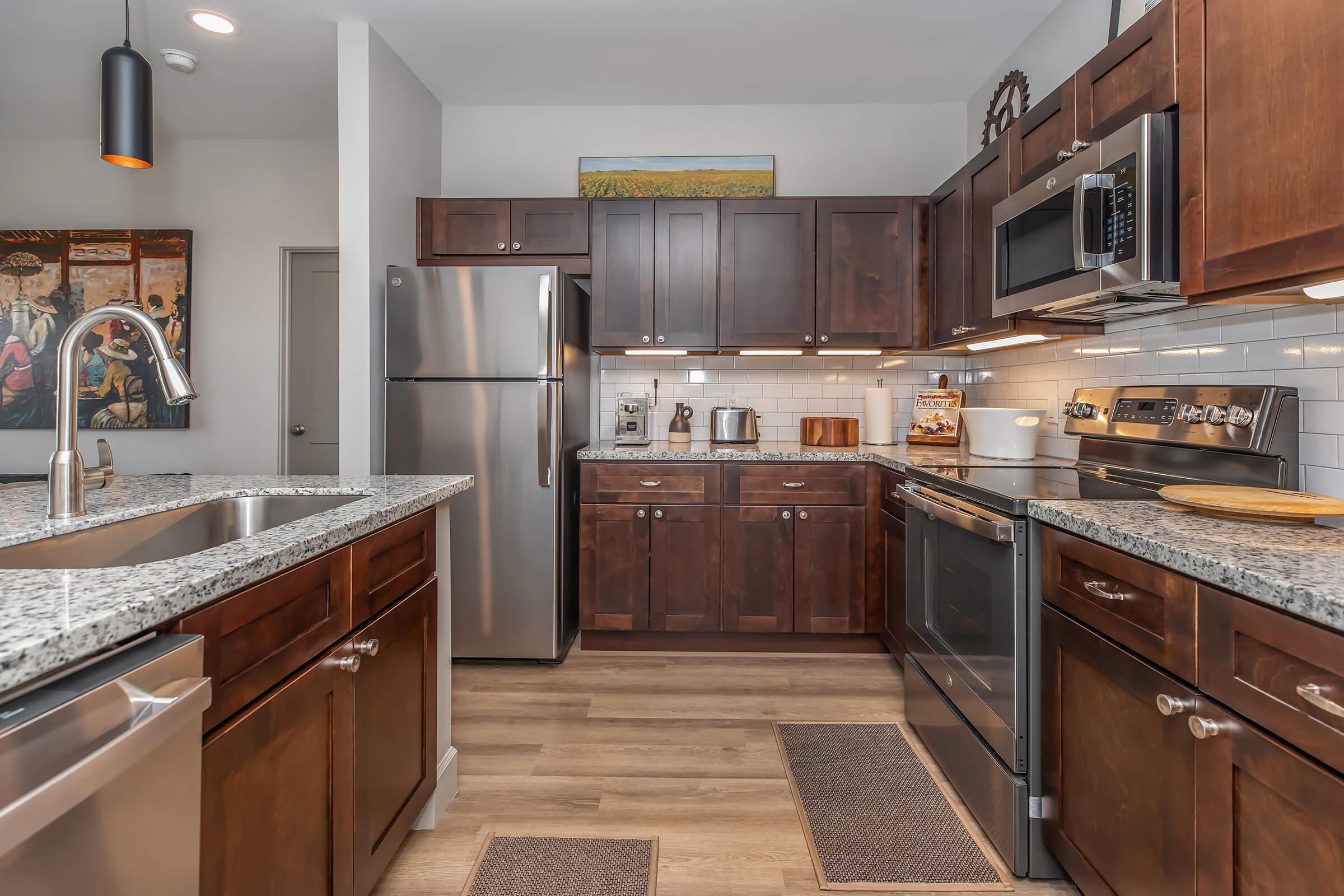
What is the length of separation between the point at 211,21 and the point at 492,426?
1.99 meters

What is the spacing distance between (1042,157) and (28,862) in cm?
266

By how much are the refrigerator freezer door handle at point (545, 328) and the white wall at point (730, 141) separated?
3.43ft

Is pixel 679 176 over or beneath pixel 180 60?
beneath

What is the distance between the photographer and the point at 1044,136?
2.08m

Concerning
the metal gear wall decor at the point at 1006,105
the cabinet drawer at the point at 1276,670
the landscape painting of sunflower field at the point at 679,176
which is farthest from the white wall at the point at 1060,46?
the cabinet drawer at the point at 1276,670

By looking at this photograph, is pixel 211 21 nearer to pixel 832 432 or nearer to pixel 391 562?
pixel 391 562

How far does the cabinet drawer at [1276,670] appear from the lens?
798mm

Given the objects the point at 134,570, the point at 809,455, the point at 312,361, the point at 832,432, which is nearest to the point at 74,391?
the point at 134,570

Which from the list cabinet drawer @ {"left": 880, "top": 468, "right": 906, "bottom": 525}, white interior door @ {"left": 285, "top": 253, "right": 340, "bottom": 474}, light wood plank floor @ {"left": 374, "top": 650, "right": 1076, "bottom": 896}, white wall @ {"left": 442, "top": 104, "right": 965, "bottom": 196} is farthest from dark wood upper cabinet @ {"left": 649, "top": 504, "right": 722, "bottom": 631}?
white interior door @ {"left": 285, "top": 253, "right": 340, "bottom": 474}

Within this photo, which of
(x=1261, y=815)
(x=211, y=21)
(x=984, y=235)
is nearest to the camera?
(x=1261, y=815)

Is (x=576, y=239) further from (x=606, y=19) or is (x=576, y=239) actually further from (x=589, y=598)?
(x=589, y=598)

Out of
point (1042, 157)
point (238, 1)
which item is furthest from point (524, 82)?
point (1042, 157)

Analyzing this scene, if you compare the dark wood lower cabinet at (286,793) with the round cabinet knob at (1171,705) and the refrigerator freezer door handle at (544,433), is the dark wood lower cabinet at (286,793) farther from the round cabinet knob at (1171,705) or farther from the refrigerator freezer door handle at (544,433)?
the refrigerator freezer door handle at (544,433)

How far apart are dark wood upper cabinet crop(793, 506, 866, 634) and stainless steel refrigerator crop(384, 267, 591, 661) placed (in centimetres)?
107
